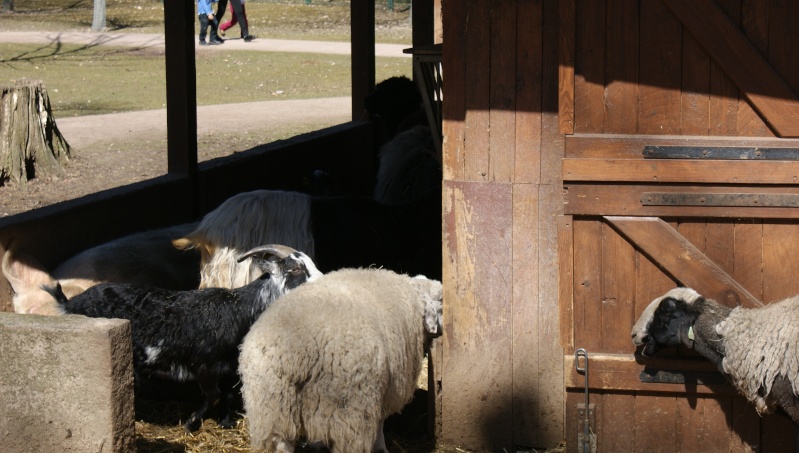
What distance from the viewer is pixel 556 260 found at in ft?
17.0

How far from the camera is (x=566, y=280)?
5047 millimetres

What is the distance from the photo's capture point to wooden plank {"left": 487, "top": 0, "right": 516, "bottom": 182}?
5090 mm

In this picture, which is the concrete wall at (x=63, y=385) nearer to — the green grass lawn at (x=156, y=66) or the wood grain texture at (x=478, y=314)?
the wood grain texture at (x=478, y=314)

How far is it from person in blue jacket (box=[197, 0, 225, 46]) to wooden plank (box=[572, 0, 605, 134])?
2272 cm

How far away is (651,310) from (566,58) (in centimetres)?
129

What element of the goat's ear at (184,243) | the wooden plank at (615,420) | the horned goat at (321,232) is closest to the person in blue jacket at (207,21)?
the horned goat at (321,232)

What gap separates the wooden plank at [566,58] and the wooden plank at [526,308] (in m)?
0.49

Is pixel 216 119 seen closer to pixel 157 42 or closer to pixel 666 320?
pixel 666 320

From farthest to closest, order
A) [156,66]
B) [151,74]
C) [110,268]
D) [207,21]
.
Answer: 1. [207,21]
2. [156,66]
3. [151,74]
4. [110,268]

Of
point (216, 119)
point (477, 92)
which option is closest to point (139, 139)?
point (216, 119)

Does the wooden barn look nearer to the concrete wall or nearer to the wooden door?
the wooden door

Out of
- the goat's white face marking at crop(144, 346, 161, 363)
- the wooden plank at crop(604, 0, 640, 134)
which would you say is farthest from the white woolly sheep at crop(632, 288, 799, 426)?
the goat's white face marking at crop(144, 346, 161, 363)

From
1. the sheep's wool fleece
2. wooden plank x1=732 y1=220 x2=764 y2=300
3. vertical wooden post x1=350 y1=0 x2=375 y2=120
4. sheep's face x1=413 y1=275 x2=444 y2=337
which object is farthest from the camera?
vertical wooden post x1=350 y1=0 x2=375 y2=120

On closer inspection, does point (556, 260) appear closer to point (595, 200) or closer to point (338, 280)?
point (595, 200)
